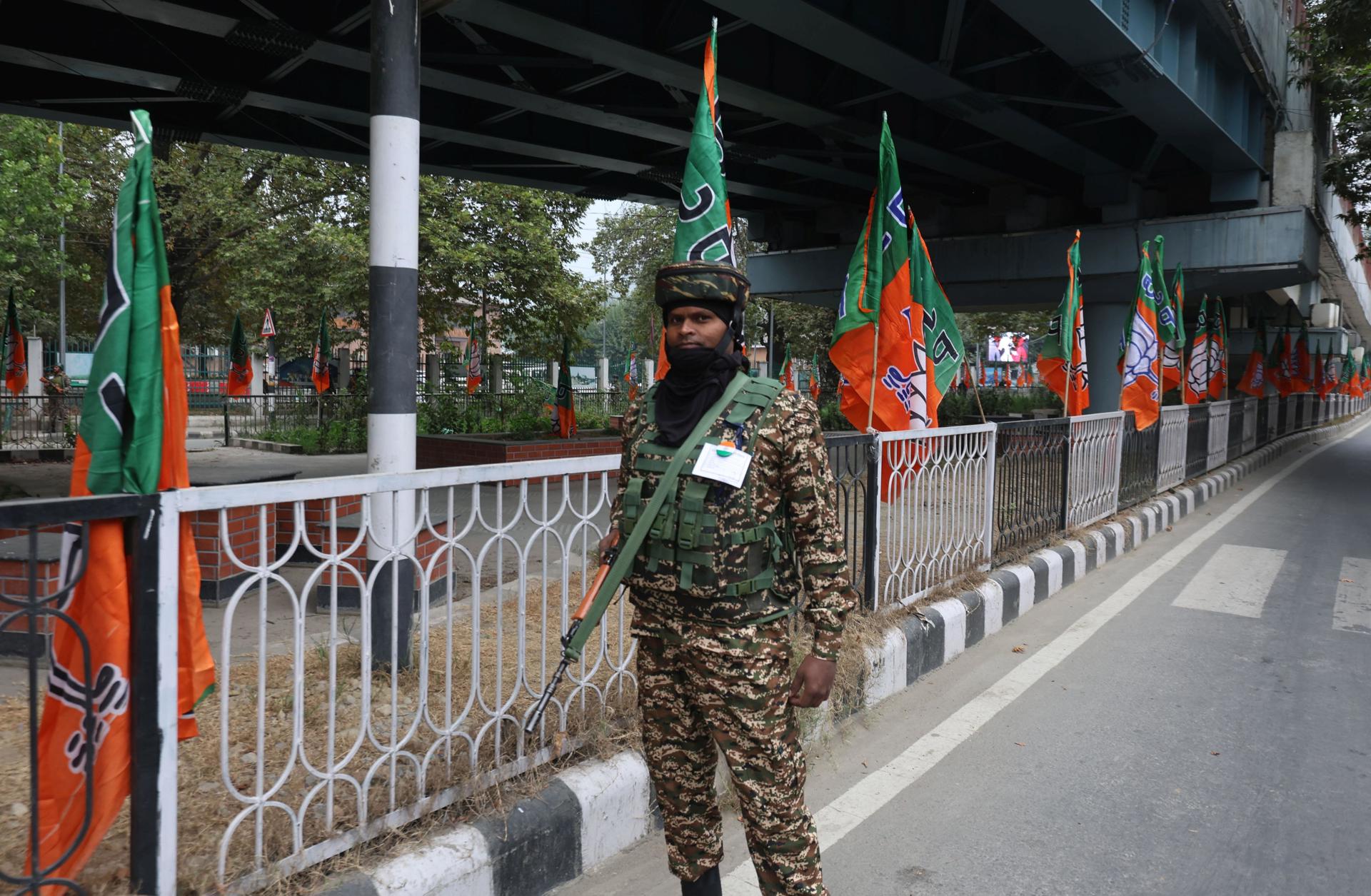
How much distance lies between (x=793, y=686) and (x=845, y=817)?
1.29 metres

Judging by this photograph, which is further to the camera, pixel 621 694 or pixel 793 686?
pixel 621 694

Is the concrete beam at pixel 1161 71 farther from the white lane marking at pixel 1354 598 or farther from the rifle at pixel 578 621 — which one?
the rifle at pixel 578 621

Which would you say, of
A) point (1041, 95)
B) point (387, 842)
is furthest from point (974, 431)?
point (1041, 95)

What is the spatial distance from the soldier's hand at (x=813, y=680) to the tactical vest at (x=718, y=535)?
0.47 ft

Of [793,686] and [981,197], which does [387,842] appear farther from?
[981,197]

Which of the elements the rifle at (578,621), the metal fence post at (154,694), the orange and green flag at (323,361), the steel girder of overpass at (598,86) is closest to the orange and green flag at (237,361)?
the orange and green flag at (323,361)

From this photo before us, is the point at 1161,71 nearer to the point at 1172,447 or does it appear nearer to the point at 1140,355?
the point at 1140,355

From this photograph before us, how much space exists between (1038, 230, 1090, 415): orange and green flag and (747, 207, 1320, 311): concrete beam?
502cm

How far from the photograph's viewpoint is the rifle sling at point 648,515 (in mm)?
2225

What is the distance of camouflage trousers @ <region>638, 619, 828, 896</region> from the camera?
2.25m

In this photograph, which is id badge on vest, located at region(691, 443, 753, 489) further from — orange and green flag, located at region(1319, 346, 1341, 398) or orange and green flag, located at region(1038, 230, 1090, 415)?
orange and green flag, located at region(1319, 346, 1341, 398)

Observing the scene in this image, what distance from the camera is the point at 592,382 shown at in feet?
117

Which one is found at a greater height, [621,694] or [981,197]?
[981,197]

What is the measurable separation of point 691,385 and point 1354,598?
6.70 meters
